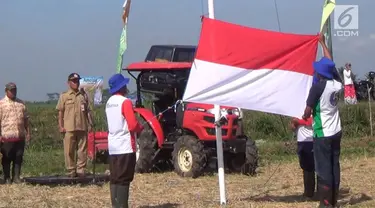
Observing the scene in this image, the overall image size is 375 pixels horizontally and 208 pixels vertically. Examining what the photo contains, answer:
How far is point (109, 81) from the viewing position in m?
9.13

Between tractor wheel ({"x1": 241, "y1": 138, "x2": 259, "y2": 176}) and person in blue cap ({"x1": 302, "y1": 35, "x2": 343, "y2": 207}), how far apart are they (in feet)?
13.9

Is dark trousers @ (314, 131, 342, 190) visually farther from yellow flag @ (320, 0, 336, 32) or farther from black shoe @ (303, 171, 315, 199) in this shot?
yellow flag @ (320, 0, 336, 32)

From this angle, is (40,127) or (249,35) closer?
(249,35)

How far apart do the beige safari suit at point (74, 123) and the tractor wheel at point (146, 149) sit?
121 cm

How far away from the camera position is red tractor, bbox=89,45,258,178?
13250 mm

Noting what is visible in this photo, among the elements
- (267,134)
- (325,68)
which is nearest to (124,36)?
(325,68)

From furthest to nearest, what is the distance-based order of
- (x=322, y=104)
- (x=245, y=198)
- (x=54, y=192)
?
(x=54, y=192) → (x=245, y=198) → (x=322, y=104)

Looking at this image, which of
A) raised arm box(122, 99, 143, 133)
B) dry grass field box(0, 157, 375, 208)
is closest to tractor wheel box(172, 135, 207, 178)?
dry grass field box(0, 157, 375, 208)

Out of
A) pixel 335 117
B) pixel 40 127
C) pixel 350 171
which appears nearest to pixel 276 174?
pixel 350 171

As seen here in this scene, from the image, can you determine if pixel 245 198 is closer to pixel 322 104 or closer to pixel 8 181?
pixel 322 104

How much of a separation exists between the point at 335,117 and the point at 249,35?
4.67ft

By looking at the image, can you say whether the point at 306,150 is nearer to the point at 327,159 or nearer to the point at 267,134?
the point at 327,159

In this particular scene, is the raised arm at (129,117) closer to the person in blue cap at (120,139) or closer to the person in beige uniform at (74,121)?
the person in blue cap at (120,139)

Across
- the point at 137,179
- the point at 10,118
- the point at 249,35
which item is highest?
the point at 249,35
